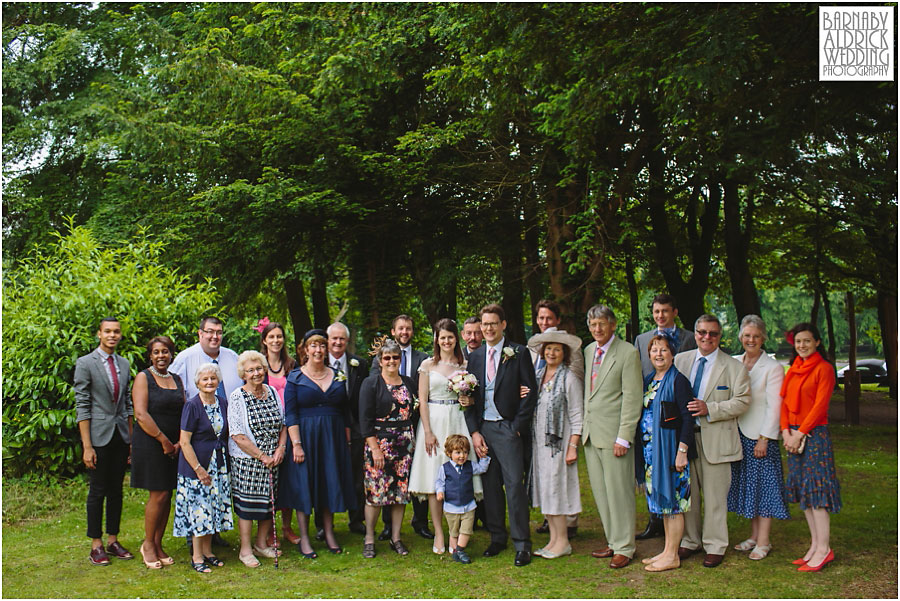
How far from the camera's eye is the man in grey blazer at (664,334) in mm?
7363

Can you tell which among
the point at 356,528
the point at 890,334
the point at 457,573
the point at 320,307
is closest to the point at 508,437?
the point at 457,573

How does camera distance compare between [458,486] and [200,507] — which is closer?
[200,507]

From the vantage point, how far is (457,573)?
6.45m

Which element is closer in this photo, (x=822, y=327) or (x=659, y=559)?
(x=659, y=559)

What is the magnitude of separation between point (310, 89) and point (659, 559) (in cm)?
1204

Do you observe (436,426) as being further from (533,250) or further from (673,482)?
(533,250)

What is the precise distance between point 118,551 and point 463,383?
328 centimetres

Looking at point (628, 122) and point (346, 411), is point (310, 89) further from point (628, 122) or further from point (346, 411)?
point (346, 411)

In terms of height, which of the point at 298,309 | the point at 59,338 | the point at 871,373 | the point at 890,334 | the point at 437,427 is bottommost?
the point at 871,373

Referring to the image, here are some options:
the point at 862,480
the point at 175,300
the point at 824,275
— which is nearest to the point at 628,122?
the point at 862,480

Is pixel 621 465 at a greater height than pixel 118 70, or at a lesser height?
lesser

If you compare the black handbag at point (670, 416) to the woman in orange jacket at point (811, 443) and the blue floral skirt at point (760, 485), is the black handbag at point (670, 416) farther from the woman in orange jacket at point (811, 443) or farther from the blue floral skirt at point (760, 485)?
the woman in orange jacket at point (811, 443)

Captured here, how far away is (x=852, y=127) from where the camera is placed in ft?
29.1

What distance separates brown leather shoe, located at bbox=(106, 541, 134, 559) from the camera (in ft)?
22.8
